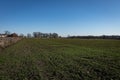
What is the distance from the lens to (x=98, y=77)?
23.9 ft

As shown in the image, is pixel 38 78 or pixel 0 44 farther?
pixel 0 44

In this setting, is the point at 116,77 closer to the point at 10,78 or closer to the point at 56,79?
the point at 56,79

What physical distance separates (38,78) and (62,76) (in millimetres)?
1193

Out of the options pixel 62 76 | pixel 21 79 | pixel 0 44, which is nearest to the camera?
pixel 21 79

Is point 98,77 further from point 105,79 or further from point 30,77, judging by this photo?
point 30,77

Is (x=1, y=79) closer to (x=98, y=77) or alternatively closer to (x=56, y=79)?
(x=56, y=79)

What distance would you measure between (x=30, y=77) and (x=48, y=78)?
0.89 metres

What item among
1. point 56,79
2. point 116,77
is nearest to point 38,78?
point 56,79

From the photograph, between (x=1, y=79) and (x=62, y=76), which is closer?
(x=1, y=79)

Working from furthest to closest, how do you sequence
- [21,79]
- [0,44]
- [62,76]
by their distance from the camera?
[0,44], [62,76], [21,79]

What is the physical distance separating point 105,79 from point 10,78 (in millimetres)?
4480

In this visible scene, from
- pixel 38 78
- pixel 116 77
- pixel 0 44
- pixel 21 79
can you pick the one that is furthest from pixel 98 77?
pixel 0 44

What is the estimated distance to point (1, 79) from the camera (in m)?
6.91

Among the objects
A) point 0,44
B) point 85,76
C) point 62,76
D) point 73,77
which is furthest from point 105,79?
point 0,44
